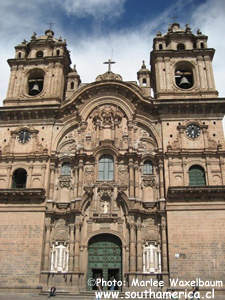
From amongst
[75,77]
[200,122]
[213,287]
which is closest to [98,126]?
[75,77]

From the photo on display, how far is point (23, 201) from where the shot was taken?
83.6ft

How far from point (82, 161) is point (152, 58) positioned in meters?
11.9

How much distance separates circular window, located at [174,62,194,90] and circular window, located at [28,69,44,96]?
12.2m

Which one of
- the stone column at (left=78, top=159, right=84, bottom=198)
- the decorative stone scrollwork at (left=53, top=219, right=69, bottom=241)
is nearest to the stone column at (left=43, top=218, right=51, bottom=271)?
the decorative stone scrollwork at (left=53, top=219, right=69, bottom=241)

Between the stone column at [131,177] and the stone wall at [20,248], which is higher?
the stone column at [131,177]

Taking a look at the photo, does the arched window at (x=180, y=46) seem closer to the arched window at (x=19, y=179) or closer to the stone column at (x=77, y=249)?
the arched window at (x=19, y=179)

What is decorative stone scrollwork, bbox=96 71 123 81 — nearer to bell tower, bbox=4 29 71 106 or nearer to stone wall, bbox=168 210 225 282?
bell tower, bbox=4 29 71 106

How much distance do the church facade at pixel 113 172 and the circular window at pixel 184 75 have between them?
122 mm

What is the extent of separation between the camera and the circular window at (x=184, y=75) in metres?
30.0

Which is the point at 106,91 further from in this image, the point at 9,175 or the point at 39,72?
the point at 9,175

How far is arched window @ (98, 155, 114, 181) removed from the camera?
86.4ft

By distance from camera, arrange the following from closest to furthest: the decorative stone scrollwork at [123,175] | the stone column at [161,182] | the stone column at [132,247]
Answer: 1. the stone column at [132,247]
2. the stone column at [161,182]
3. the decorative stone scrollwork at [123,175]

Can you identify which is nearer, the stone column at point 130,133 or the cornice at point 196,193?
the cornice at point 196,193

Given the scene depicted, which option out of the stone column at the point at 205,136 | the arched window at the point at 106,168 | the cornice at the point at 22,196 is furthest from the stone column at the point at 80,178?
the stone column at the point at 205,136
